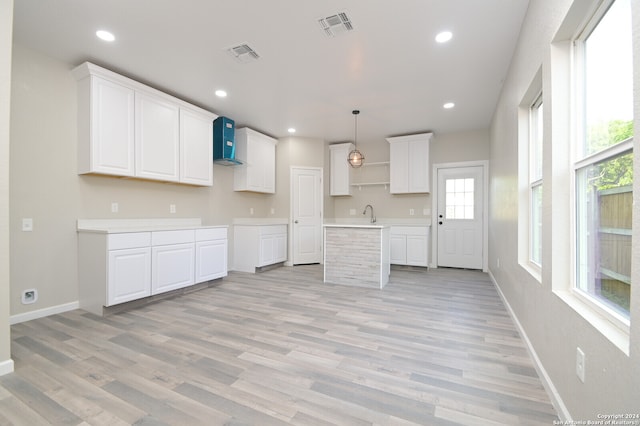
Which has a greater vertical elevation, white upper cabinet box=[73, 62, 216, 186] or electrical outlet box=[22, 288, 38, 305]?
white upper cabinet box=[73, 62, 216, 186]

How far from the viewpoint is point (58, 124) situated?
10.2ft

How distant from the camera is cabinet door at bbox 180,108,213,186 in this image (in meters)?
4.11

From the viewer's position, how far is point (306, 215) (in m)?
6.22

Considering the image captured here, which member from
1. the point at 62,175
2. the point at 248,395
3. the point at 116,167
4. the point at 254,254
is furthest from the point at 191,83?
the point at 248,395

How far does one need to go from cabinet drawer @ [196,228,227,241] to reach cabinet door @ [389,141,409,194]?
355 cm

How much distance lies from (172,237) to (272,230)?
215cm

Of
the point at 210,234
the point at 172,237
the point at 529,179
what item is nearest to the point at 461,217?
the point at 529,179

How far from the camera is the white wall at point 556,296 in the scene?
3.04 feet

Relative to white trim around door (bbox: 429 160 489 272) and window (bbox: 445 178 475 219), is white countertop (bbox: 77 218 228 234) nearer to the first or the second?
white trim around door (bbox: 429 160 489 272)

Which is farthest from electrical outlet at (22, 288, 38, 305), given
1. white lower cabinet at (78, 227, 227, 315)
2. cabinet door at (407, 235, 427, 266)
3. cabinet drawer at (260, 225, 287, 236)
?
cabinet door at (407, 235, 427, 266)

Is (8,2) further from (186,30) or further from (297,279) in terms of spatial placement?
(297,279)

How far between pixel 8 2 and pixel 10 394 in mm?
2546

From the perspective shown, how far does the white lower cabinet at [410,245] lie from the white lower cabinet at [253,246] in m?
2.39

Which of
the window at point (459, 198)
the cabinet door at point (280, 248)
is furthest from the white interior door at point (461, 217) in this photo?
the cabinet door at point (280, 248)
